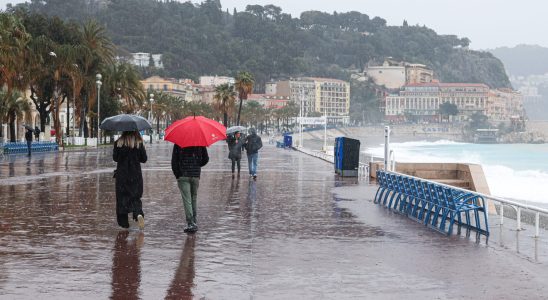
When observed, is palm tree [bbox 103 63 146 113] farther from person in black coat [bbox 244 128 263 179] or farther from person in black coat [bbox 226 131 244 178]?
person in black coat [bbox 244 128 263 179]

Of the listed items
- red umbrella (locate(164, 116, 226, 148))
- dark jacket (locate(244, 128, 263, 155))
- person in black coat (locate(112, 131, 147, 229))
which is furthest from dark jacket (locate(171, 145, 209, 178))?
dark jacket (locate(244, 128, 263, 155))

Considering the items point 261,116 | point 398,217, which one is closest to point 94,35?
point 398,217

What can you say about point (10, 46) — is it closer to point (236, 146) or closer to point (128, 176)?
point (236, 146)

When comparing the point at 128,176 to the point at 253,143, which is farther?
the point at 253,143

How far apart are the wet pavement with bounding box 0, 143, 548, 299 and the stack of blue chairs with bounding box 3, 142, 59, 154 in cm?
2744

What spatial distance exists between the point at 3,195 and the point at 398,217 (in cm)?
865

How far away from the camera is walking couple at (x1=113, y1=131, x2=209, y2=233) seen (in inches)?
461

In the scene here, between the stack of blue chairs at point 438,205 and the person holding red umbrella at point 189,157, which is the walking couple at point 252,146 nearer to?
the stack of blue chairs at point 438,205

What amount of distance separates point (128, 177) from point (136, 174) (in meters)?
0.13

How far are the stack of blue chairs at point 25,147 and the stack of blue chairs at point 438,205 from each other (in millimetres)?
30849

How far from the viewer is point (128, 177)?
11.7 m

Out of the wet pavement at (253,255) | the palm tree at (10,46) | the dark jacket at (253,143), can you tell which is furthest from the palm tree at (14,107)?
the wet pavement at (253,255)

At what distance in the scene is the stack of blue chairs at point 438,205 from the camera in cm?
1230

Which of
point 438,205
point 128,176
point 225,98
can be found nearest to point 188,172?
point 128,176
